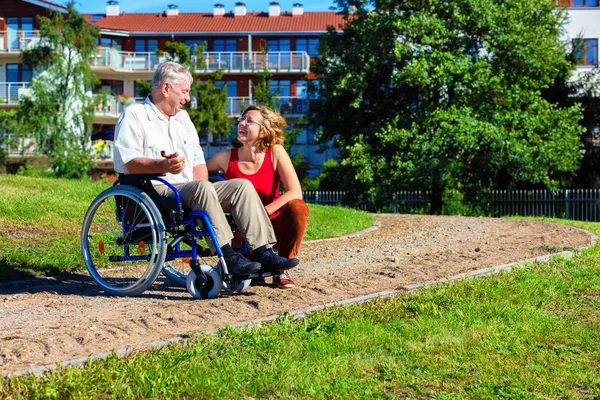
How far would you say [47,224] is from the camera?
10.8m

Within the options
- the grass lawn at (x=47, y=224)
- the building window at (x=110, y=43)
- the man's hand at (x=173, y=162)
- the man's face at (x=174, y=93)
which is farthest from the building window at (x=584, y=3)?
the man's hand at (x=173, y=162)

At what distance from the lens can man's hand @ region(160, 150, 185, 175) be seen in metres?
6.26

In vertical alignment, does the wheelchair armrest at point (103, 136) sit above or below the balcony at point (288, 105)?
below

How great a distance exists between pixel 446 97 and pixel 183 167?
23.4 m

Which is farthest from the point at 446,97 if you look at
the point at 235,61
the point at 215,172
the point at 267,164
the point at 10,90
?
the point at 10,90

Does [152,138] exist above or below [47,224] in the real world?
above

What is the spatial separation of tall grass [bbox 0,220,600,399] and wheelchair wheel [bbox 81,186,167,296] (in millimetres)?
1608

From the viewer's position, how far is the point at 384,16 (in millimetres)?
28516

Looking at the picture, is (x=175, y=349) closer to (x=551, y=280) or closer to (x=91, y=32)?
(x=551, y=280)

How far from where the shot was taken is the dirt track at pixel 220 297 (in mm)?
4672

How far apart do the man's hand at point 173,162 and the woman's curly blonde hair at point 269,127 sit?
960 millimetres

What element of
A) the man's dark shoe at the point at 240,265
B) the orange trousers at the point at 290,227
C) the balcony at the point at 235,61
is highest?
the balcony at the point at 235,61

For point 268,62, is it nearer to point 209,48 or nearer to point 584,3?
point 209,48

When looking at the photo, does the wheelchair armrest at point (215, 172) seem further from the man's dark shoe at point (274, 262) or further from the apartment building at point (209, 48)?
the apartment building at point (209, 48)
